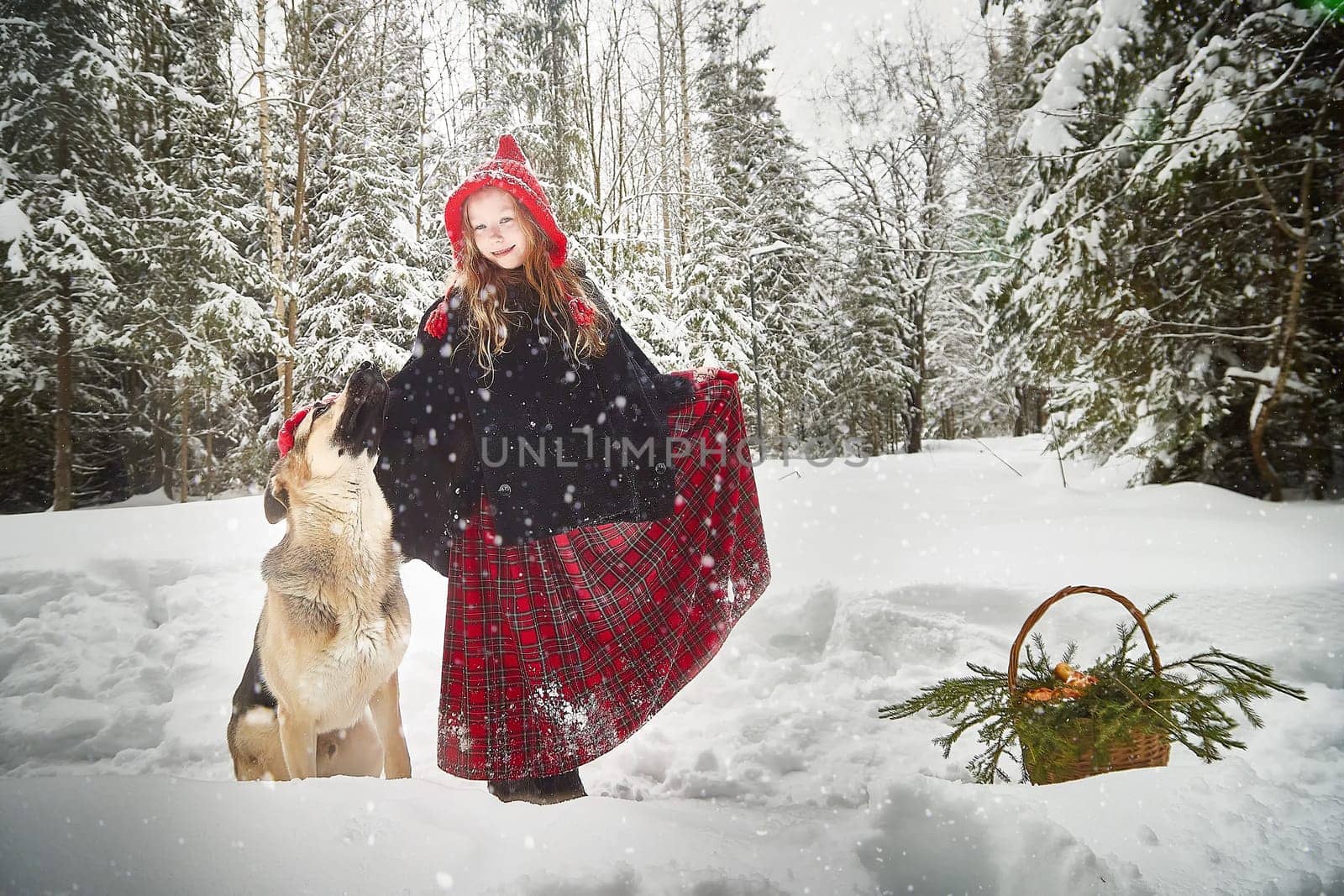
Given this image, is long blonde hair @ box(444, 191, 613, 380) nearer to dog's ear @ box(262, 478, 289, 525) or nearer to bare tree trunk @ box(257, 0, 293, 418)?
dog's ear @ box(262, 478, 289, 525)

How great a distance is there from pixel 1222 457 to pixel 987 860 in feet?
19.2

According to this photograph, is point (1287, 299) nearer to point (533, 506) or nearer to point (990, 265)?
point (533, 506)

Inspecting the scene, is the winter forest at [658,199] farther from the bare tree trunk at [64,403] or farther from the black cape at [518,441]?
the black cape at [518,441]

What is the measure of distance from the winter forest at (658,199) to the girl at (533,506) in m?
1.07

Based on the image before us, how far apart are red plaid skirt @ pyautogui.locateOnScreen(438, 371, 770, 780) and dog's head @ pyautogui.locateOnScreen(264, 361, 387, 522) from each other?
450 mm

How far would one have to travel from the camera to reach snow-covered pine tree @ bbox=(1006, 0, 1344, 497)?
4434 mm

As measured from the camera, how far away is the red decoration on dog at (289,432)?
205cm

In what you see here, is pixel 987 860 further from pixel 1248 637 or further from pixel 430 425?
pixel 1248 637

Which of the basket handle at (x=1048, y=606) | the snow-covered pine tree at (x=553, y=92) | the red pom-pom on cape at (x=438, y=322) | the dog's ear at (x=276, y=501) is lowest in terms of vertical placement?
the basket handle at (x=1048, y=606)

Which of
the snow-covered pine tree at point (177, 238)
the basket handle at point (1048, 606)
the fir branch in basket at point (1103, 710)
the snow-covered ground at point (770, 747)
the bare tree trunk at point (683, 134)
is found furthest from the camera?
the bare tree trunk at point (683, 134)

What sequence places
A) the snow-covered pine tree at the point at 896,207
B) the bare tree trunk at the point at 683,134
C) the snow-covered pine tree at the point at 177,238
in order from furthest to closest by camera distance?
the snow-covered pine tree at the point at 896,207 < the bare tree trunk at the point at 683,134 < the snow-covered pine tree at the point at 177,238

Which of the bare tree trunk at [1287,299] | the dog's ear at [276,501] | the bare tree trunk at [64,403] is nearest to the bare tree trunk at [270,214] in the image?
the bare tree trunk at [64,403]

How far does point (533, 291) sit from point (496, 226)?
27 cm

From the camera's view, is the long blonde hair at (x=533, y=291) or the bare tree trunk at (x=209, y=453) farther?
the bare tree trunk at (x=209, y=453)
